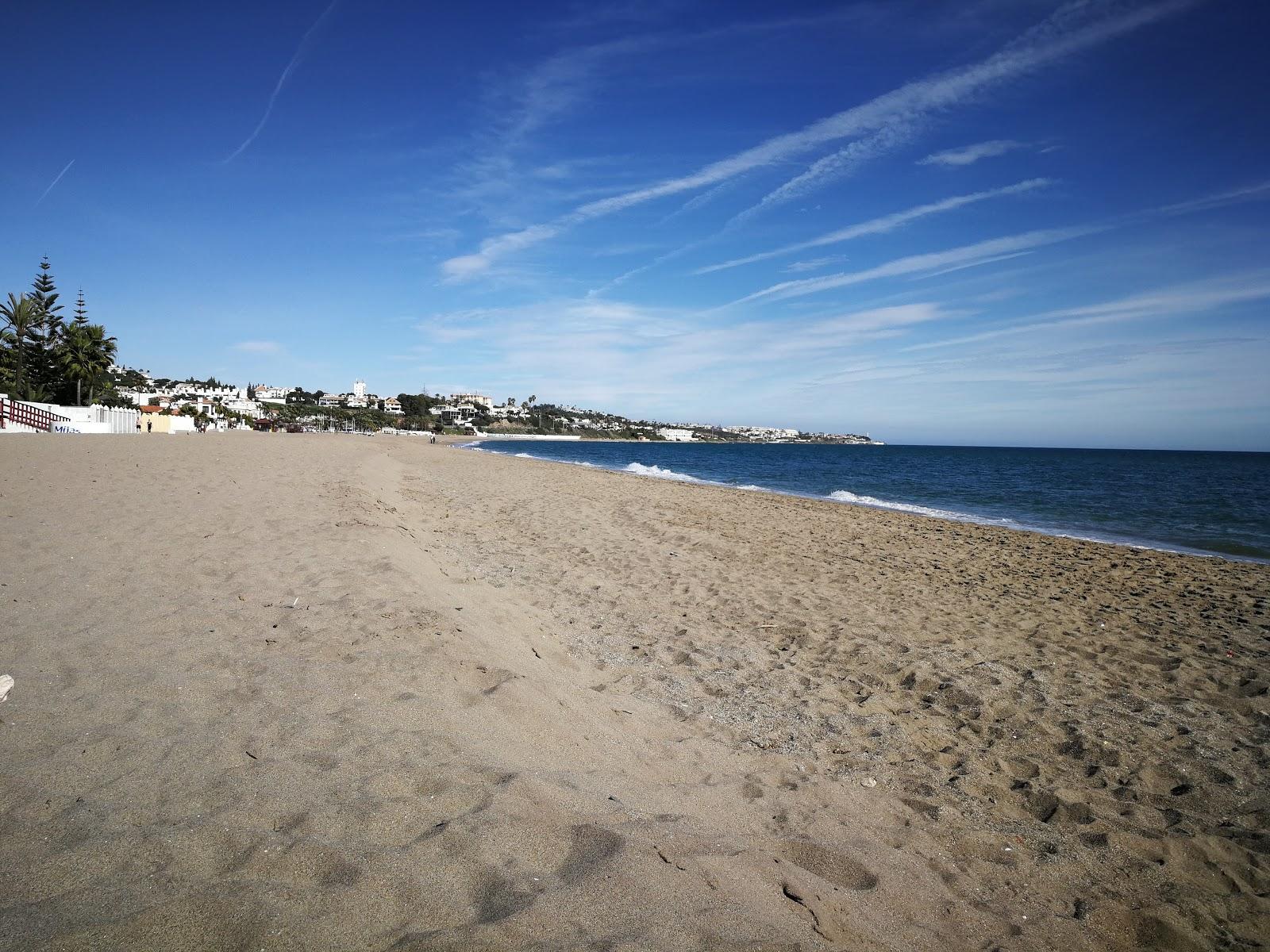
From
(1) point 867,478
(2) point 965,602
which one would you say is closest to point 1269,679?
(2) point 965,602

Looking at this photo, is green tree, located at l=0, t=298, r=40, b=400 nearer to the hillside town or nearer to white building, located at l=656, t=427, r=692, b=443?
the hillside town

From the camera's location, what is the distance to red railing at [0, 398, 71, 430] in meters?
29.4

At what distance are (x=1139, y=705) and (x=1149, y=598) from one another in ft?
15.6

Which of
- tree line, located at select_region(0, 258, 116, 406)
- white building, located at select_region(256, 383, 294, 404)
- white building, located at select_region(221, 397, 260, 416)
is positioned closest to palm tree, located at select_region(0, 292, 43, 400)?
tree line, located at select_region(0, 258, 116, 406)

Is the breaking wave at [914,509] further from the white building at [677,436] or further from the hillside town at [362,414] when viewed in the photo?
the white building at [677,436]

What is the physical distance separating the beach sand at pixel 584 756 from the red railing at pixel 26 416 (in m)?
31.1

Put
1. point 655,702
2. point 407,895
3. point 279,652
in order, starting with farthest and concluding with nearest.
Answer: point 655,702, point 279,652, point 407,895

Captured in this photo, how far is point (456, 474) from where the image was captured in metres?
23.1

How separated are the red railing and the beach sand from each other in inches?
1223

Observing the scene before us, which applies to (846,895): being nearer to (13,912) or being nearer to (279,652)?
(13,912)

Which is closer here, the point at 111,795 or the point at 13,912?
the point at 13,912

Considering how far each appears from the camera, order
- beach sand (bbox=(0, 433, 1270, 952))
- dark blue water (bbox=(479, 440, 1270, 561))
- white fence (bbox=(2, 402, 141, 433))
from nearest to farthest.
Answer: beach sand (bbox=(0, 433, 1270, 952)), dark blue water (bbox=(479, 440, 1270, 561)), white fence (bbox=(2, 402, 141, 433))

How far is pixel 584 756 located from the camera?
11.6 ft

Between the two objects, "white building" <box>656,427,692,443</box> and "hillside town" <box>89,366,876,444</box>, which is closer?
"hillside town" <box>89,366,876,444</box>
